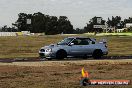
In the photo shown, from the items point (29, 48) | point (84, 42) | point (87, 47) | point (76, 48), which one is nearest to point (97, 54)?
point (87, 47)

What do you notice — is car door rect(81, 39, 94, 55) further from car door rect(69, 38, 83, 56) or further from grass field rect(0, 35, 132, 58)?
grass field rect(0, 35, 132, 58)

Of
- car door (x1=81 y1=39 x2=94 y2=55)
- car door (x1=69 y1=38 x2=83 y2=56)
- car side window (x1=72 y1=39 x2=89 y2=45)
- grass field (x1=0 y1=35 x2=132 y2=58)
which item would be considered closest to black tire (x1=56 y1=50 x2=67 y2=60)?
car door (x1=69 y1=38 x2=83 y2=56)

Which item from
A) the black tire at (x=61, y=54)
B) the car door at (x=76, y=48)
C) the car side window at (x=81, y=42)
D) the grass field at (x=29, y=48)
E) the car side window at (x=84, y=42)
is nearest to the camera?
the black tire at (x=61, y=54)

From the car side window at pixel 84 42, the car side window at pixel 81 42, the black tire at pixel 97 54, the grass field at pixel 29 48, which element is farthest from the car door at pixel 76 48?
the grass field at pixel 29 48

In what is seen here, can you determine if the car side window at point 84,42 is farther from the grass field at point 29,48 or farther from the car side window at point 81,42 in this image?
the grass field at point 29,48

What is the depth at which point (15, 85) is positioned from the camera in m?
14.0

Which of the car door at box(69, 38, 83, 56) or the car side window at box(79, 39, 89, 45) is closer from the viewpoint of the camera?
the car door at box(69, 38, 83, 56)

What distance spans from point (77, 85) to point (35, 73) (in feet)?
14.8

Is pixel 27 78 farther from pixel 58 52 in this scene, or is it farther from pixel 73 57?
pixel 73 57

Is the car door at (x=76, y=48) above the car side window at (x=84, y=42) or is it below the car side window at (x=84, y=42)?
below

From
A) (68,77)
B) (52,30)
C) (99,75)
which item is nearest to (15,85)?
(68,77)

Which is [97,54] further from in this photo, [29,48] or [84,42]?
[29,48]

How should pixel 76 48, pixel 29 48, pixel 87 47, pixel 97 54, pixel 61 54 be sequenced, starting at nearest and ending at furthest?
pixel 61 54 < pixel 76 48 < pixel 87 47 < pixel 97 54 < pixel 29 48

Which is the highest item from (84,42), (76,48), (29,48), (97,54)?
(84,42)
